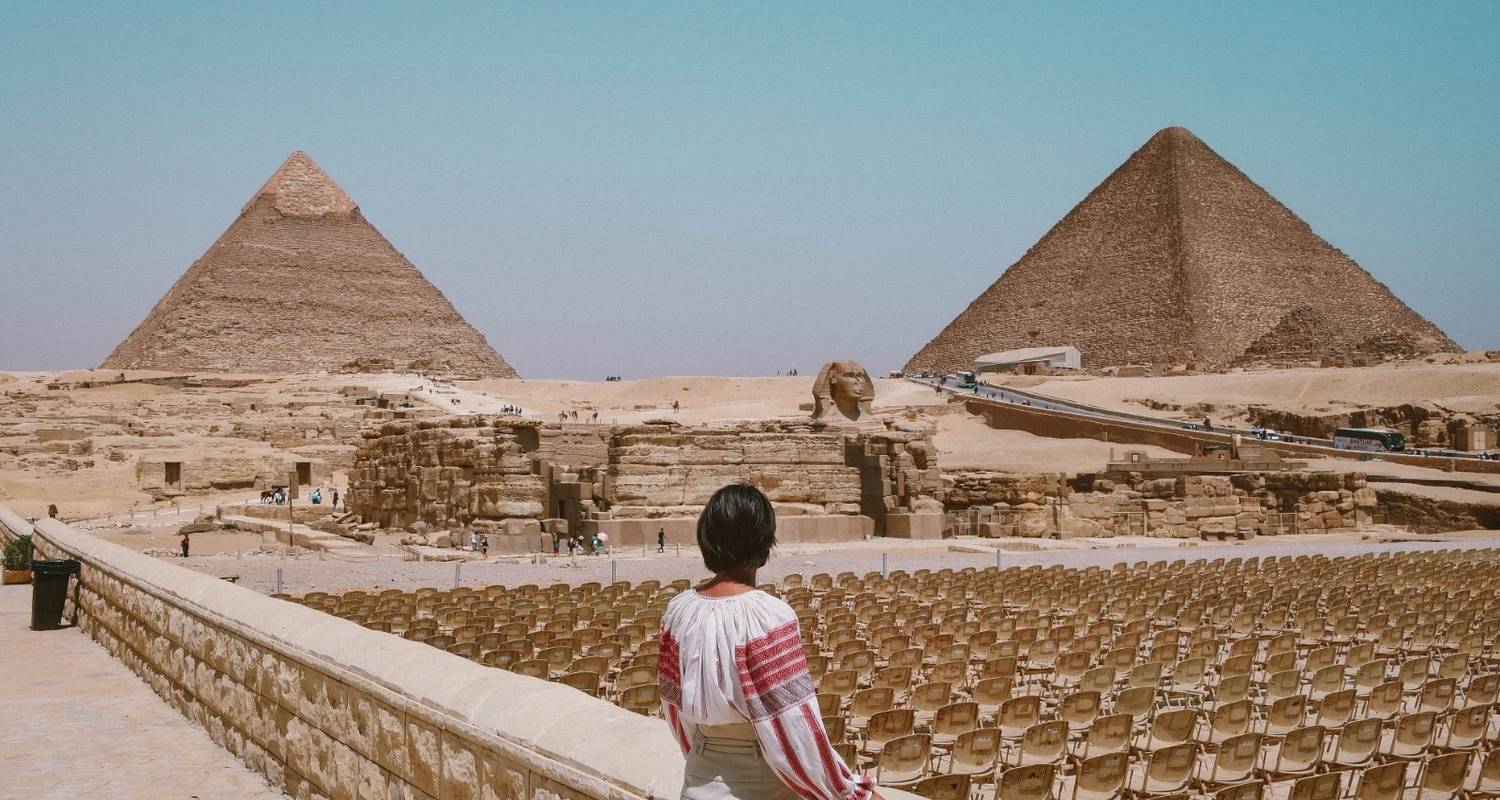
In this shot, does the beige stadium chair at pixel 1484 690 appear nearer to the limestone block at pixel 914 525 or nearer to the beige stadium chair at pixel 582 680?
the beige stadium chair at pixel 582 680

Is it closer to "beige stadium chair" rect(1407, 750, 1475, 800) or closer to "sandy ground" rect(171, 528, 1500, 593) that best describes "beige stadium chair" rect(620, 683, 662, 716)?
"beige stadium chair" rect(1407, 750, 1475, 800)

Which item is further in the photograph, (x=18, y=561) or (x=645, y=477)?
(x=645, y=477)

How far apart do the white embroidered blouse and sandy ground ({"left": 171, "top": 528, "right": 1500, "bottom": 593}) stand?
37.9 ft

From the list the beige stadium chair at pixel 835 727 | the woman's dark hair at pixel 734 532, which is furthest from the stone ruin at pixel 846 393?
the woman's dark hair at pixel 734 532

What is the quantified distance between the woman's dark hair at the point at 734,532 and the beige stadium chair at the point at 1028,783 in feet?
8.03

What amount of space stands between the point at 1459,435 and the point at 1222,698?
34.5 m

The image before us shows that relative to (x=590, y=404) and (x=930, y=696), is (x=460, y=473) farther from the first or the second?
(x=590, y=404)

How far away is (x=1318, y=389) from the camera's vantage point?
171 feet

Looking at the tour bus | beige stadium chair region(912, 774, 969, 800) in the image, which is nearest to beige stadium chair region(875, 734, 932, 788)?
beige stadium chair region(912, 774, 969, 800)

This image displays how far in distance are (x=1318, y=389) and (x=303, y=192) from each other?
118 m

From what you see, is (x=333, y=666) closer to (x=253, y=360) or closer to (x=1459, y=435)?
(x=1459, y=435)

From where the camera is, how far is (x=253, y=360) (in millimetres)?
122438

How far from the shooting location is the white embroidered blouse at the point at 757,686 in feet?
7.84

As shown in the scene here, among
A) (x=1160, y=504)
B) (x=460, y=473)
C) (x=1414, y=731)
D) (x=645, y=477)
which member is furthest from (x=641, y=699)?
(x=1160, y=504)
